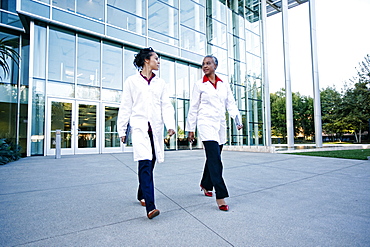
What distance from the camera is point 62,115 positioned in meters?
9.72

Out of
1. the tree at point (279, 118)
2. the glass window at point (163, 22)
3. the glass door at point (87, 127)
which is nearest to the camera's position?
the glass door at point (87, 127)

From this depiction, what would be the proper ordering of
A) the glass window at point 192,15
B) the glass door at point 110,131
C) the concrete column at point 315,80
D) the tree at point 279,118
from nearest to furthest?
the glass door at point 110,131 < the glass window at point 192,15 < the concrete column at point 315,80 < the tree at point 279,118

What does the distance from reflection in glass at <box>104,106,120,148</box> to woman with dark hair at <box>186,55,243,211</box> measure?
8.81 metres

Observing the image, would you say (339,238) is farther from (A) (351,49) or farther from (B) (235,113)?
(A) (351,49)

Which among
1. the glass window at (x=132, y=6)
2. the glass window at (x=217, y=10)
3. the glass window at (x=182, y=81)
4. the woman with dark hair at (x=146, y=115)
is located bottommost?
the woman with dark hair at (x=146, y=115)

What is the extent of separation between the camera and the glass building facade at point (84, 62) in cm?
934

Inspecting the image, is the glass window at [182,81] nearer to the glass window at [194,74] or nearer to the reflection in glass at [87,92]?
the glass window at [194,74]

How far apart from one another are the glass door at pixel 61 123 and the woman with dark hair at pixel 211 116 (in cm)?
853

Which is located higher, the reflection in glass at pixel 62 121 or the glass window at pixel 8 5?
the glass window at pixel 8 5

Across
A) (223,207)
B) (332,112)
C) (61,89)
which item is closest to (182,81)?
(61,89)

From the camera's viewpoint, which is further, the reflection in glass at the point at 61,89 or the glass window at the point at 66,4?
the glass window at the point at 66,4

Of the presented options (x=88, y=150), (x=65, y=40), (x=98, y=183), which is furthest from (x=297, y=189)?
(x=65, y=40)

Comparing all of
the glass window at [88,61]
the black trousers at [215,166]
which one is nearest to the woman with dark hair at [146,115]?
the black trousers at [215,166]

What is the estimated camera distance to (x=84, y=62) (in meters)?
10.6
